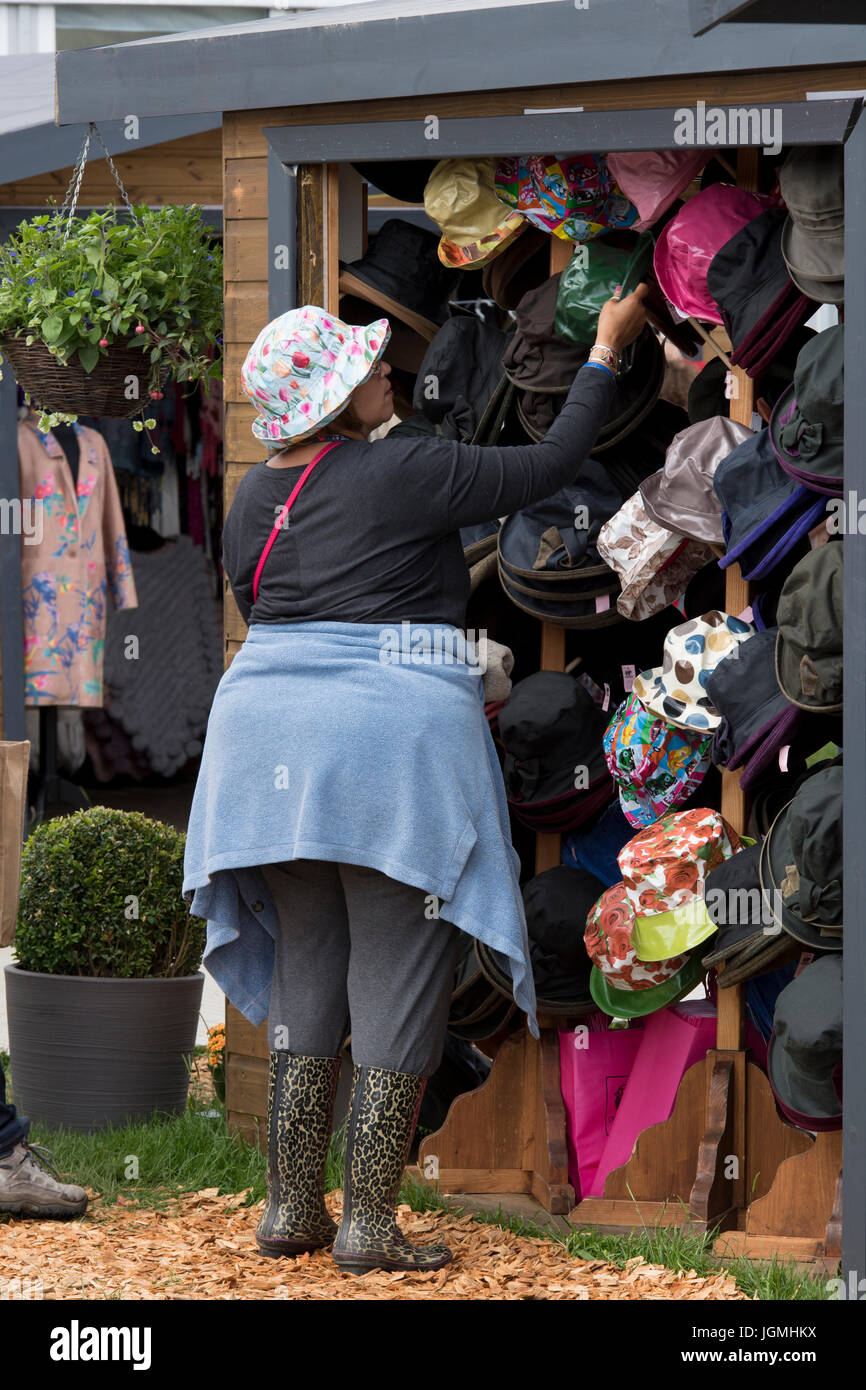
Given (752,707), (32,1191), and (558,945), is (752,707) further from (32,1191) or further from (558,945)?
(32,1191)

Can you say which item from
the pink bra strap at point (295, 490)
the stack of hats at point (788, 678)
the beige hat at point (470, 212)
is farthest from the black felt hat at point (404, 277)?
the stack of hats at point (788, 678)

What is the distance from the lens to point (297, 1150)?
12.2 ft

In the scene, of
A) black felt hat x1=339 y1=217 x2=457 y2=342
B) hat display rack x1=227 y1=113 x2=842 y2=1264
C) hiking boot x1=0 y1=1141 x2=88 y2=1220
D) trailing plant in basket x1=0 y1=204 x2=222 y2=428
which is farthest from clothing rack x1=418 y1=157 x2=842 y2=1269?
trailing plant in basket x1=0 y1=204 x2=222 y2=428

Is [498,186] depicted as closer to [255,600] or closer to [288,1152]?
[255,600]

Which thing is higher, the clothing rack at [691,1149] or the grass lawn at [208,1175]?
the clothing rack at [691,1149]

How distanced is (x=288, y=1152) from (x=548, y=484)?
1442mm

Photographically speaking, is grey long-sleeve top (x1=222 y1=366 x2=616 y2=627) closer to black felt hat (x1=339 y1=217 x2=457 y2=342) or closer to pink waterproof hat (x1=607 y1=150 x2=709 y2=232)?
pink waterproof hat (x1=607 y1=150 x2=709 y2=232)

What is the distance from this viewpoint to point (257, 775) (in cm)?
358

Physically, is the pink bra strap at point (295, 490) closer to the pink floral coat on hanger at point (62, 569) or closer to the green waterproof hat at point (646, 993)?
the green waterproof hat at point (646, 993)

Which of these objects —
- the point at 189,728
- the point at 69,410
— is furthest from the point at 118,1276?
the point at 189,728

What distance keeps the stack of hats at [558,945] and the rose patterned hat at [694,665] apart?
514 mm

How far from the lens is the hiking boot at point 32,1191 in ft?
13.6

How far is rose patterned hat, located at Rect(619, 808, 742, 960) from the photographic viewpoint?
3.95 m

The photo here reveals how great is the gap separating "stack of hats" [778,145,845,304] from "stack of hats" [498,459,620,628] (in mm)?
791
